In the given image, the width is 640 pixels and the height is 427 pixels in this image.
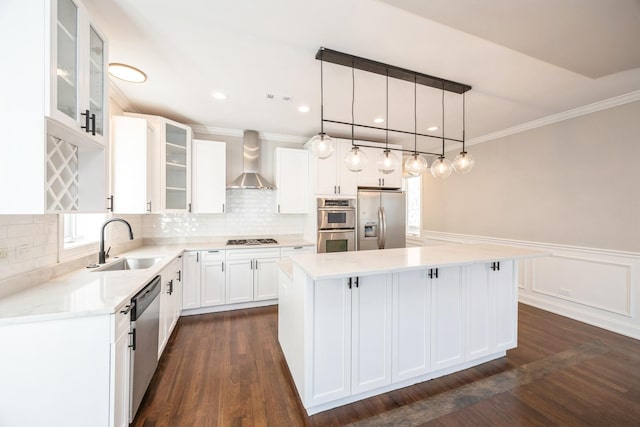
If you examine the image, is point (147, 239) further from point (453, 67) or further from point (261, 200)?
point (453, 67)

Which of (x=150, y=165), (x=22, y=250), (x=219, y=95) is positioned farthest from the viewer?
(x=150, y=165)

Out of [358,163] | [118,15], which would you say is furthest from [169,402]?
[118,15]

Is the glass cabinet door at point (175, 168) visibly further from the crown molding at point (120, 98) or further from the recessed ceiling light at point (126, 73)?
the recessed ceiling light at point (126, 73)

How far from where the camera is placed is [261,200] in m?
4.05

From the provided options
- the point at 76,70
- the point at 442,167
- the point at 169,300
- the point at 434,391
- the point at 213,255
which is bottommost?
the point at 434,391

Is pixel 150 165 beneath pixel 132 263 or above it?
above

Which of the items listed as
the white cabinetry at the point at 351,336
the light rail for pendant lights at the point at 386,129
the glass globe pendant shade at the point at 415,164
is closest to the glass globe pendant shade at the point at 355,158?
the light rail for pendant lights at the point at 386,129

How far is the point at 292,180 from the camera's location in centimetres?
382

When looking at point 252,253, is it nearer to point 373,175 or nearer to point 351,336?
point 351,336

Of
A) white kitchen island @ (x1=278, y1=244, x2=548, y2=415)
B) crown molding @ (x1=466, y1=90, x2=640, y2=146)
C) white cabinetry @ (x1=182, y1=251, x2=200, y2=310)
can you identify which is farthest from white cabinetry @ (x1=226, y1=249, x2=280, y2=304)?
crown molding @ (x1=466, y1=90, x2=640, y2=146)

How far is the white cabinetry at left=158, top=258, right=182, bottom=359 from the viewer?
2.24 m

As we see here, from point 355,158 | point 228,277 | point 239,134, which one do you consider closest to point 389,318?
point 355,158

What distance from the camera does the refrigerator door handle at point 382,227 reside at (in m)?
3.86

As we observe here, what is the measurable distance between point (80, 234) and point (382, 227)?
366 cm
